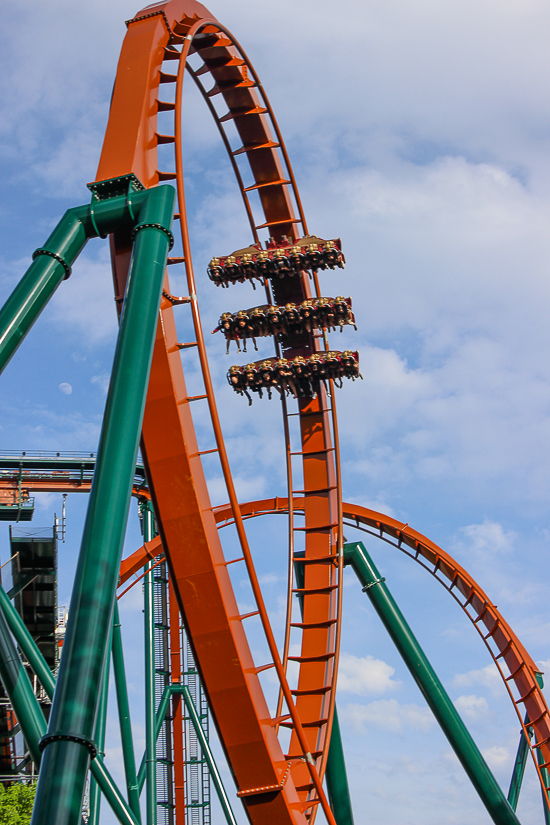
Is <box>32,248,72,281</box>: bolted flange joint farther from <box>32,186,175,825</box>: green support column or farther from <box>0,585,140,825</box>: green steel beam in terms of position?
<box>0,585,140,825</box>: green steel beam

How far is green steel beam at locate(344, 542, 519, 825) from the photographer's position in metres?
13.9

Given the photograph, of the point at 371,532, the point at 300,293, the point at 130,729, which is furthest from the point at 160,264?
the point at 371,532

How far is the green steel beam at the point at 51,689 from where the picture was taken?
27.3 feet

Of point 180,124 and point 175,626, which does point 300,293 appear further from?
point 175,626

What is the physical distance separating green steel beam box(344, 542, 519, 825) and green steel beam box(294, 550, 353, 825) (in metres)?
1.82

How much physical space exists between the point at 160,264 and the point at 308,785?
667 cm

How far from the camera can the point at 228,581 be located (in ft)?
26.4

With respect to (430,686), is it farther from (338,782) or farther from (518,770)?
(518,770)

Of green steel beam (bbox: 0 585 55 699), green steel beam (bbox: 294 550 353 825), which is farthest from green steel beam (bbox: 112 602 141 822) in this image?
green steel beam (bbox: 0 585 55 699)

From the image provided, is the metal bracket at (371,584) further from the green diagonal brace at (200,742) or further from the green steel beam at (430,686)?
the green diagonal brace at (200,742)

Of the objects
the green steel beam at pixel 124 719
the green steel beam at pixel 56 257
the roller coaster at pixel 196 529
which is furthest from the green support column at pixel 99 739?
the green steel beam at pixel 56 257

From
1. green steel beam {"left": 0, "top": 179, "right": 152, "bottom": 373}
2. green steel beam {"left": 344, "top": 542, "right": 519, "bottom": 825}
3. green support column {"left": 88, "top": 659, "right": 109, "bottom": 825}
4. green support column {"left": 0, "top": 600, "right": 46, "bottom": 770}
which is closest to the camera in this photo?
green steel beam {"left": 0, "top": 179, "right": 152, "bottom": 373}

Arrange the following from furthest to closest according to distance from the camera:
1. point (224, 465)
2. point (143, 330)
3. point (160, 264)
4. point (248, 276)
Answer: point (248, 276) → point (224, 465) → point (160, 264) → point (143, 330)

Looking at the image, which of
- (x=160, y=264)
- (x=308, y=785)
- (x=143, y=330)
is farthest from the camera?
(x=308, y=785)
